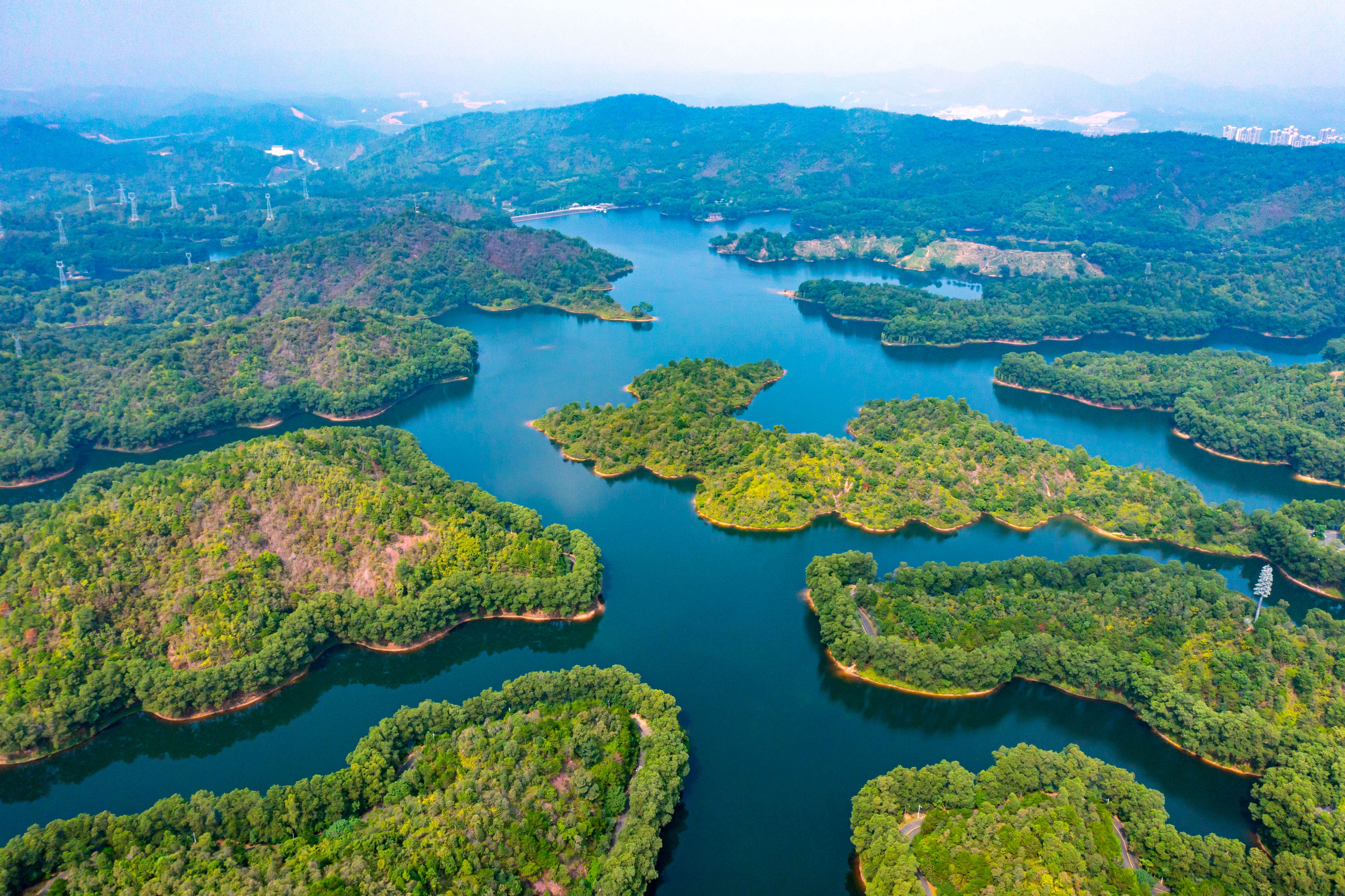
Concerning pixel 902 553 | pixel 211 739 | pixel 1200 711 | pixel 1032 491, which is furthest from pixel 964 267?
pixel 211 739

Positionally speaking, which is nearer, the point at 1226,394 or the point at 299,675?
the point at 299,675

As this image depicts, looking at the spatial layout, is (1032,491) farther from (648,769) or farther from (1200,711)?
(648,769)

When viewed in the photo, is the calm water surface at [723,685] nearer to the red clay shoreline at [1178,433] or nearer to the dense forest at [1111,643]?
the red clay shoreline at [1178,433]

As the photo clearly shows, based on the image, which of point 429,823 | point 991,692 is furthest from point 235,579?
point 991,692

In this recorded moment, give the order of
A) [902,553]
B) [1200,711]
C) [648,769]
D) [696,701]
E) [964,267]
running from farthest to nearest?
[964,267] → [902,553] → [696,701] → [1200,711] → [648,769]

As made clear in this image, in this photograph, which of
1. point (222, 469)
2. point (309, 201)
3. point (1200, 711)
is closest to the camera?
point (1200, 711)

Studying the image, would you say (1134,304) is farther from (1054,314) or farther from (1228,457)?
(1228,457)
